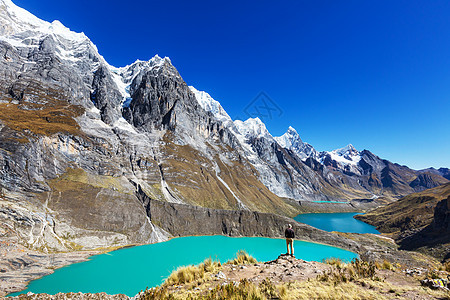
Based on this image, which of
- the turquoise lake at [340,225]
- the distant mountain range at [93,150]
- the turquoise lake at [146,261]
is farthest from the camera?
the turquoise lake at [340,225]

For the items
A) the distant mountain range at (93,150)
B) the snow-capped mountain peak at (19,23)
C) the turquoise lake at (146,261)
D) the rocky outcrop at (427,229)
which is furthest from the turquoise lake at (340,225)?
the snow-capped mountain peak at (19,23)

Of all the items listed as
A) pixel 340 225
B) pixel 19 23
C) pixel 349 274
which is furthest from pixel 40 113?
pixel 340 225

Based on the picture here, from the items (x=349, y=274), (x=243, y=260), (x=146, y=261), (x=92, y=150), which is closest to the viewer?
(x=349, y=274)

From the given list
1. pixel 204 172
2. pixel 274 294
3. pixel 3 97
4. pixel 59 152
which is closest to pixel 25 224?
pixel 59 152

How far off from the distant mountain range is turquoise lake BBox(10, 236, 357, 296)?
370 inches

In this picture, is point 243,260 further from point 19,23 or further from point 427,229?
point 19,23

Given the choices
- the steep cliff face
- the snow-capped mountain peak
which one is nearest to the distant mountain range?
the steep cliff face

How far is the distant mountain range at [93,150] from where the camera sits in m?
59.4

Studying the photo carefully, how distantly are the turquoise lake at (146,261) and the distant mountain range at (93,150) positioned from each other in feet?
30.9

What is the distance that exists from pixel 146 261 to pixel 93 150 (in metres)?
65.2

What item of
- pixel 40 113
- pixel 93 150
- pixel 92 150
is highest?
pixel 40 113

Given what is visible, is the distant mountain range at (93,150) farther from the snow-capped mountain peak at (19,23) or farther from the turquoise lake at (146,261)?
the turquoise lake at (146,261)

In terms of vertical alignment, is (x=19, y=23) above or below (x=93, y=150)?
above

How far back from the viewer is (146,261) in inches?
2023
